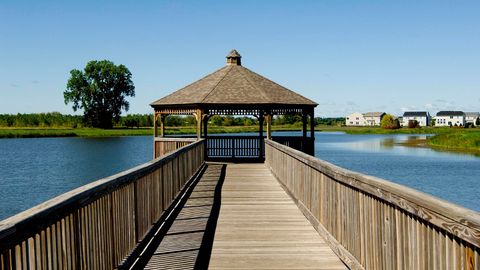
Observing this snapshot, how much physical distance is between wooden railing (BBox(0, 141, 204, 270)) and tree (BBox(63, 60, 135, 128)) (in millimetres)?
94695

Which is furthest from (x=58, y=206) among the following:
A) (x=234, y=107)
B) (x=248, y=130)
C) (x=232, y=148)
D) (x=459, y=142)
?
(x=248, y=130)

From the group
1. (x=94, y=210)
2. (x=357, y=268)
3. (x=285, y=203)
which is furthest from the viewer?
(x=285, y=203)

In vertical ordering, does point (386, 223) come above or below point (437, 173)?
above

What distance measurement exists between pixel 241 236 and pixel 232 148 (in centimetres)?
1452

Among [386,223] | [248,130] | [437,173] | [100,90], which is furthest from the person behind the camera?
[248,130]

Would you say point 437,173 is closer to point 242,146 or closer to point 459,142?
point 242,146

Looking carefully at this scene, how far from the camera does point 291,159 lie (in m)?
10.9

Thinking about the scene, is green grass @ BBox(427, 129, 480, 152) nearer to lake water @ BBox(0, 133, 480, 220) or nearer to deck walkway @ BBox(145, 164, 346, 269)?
lake water @ BBox(0, 133, 480, 220)

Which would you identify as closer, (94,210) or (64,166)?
(94,210)

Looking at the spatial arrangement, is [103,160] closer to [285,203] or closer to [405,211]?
[285,203]

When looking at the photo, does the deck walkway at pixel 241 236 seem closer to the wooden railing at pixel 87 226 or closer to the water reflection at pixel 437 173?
the wooden railing at pixel 87 226

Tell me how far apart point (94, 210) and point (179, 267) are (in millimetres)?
1723

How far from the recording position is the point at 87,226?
13.7ft

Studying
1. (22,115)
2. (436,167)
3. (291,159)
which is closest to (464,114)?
(22,115)
